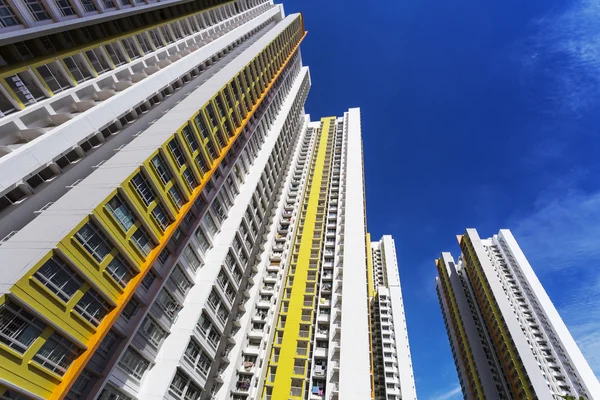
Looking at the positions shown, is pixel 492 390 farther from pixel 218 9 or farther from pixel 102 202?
pixel 218 9

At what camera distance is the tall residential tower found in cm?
1599

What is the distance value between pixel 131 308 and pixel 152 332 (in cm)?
344

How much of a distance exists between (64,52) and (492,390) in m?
96.7

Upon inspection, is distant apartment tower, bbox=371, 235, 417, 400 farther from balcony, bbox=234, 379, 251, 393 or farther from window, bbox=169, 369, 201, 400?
window, bbox=169, 369, 201, 400

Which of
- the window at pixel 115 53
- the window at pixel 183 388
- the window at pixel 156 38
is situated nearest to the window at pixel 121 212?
the window at pixel 183 388

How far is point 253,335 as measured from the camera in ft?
122

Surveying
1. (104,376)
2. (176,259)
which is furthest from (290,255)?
(104,376)

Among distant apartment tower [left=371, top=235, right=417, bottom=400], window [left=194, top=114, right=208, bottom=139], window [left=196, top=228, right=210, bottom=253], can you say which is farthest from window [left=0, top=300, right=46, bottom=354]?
distant apartment tower [left=371, top=235, right=417, bottom=400]

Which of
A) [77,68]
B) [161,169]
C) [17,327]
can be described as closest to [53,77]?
[77,68]

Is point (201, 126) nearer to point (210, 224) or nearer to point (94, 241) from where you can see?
point (210, 224)

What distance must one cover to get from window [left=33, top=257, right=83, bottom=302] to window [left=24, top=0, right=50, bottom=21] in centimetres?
2231

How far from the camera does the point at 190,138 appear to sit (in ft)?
90.9

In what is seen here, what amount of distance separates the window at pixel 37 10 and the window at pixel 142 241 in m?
20.7

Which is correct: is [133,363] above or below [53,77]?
below
